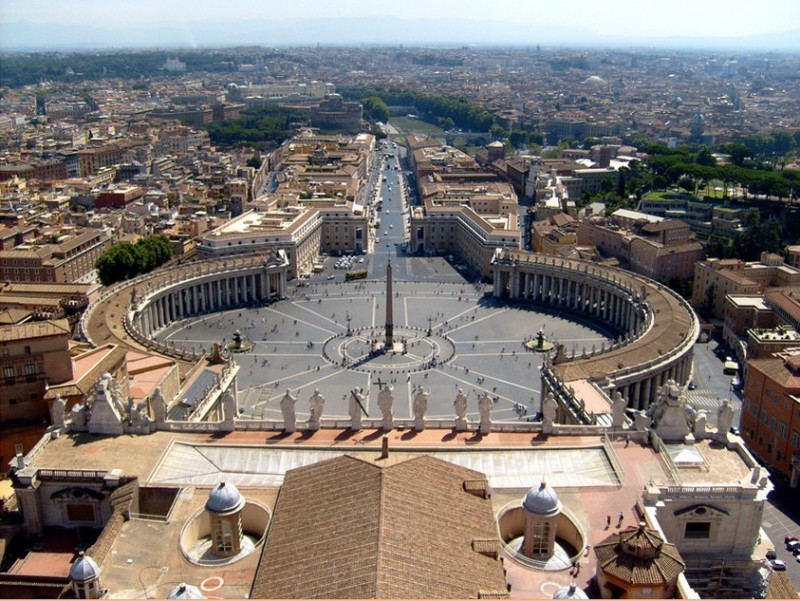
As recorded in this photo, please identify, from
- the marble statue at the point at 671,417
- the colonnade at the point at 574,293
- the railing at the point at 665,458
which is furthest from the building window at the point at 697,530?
the colonnade at the point at 574,293

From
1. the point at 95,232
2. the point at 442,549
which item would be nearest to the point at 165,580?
the point at 442,549

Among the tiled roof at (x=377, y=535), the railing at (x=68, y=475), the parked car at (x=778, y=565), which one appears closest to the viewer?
the tiled roof at (x=377, y=535)

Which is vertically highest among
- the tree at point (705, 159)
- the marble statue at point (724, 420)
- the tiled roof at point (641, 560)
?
the tiled roof at point (641, 560)

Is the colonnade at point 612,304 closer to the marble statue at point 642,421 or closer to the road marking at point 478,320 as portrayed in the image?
the road marking at point 478,320

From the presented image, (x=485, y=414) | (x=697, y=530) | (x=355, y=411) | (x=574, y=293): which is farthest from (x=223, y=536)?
(x=574, y=293)

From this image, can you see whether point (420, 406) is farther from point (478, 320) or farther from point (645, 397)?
point (478, 320)
